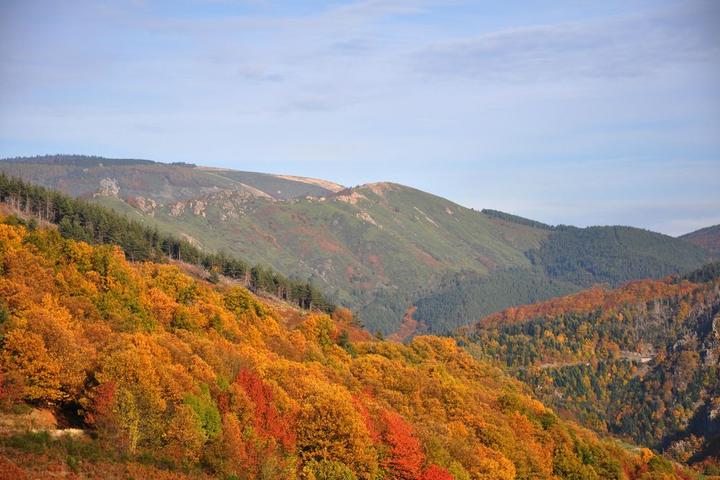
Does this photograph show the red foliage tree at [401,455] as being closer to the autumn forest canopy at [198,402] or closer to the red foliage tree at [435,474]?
the autumn forest canopy at [198,402]

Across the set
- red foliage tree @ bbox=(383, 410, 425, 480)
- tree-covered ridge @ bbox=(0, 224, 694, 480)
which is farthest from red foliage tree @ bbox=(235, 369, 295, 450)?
red foliage tree @ bbox=(383, 410, 425, 480)

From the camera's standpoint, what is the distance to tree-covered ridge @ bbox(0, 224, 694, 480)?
6431 cm

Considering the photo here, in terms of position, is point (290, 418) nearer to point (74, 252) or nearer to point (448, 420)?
point (448, 420)

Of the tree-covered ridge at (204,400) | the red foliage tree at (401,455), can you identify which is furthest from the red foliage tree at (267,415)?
the red foliage tree at (401,455)

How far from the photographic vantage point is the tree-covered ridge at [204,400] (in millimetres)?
64312

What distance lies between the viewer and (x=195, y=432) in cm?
6575

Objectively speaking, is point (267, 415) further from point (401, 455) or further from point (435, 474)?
point (435, 474)

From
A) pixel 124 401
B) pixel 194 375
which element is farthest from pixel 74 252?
pixel 124 401

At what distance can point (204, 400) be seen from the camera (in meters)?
70.1

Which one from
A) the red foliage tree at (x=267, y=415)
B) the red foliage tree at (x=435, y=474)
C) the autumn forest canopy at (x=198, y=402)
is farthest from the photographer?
the red foliage tree at (x=435, y=474)

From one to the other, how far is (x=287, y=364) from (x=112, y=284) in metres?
29.2

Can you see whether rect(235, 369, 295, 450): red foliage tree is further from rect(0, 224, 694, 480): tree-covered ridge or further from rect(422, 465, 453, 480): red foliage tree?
rect(422, 465, 453, 480): red foliage tree

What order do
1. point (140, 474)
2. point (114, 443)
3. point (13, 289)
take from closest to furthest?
1. point (140, 474)
2. point (114, 443)
3. point (13, 289)

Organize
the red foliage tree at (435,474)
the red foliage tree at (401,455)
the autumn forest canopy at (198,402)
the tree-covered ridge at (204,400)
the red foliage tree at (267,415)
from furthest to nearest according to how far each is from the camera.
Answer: the red foliage tree at (435,474) → the red foliage tree at (401,455) → the red foliage tree at (267,415) → the tree-covered ridge at (204,400) → the autumn forest canopy at (198,402)
